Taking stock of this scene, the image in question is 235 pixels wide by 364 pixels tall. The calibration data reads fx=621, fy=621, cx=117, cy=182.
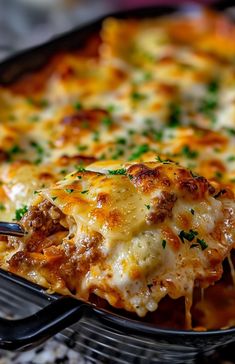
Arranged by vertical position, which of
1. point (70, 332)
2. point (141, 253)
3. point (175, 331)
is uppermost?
point (141, 253)

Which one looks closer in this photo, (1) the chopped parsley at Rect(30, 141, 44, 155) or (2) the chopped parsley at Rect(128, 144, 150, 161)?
(2) the chopped parsley at Rect(128, 144, 150, 161)

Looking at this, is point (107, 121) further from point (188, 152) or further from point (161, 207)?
point (161, 207)

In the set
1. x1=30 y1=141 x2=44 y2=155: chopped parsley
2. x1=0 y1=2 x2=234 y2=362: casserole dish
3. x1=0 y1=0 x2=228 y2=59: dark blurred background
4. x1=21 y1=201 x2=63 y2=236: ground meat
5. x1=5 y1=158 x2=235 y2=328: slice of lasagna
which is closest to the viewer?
x1=0 y1=2 x2=234 y2=362: casserole dish

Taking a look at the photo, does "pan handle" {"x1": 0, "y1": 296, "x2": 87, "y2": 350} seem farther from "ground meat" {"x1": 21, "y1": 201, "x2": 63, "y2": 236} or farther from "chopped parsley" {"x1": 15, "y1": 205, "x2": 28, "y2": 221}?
"chopped parsley" {"x1": 15, "y1": 205, "x2": 28, "y2": 221}

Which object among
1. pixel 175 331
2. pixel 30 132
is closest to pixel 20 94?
pixel 30 132

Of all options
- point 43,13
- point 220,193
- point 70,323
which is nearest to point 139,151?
point 220,193

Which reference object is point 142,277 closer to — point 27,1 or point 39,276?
point 39,276

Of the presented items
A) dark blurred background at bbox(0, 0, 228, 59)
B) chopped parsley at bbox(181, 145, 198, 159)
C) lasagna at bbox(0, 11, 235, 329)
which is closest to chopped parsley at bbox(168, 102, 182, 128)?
lasagna at bbox(0, 11, 235, 329)
